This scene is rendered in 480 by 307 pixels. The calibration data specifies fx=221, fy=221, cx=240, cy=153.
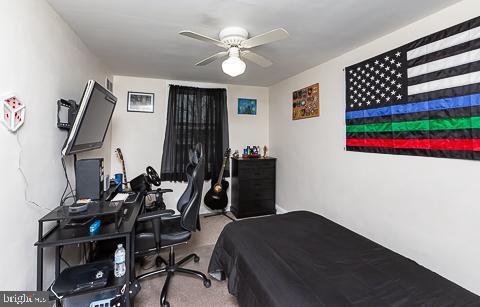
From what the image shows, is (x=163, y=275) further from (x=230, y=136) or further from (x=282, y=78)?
(x=282, y=78)

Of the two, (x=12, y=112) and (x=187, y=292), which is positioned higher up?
(x=12, y=112)

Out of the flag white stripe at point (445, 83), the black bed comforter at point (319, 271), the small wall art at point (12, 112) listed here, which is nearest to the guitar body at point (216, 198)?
the black bed comforter at point (319, 271)

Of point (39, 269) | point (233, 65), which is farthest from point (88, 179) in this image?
point (233, 65)

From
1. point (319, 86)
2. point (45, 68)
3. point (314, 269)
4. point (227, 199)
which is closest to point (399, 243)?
point (314, 269)

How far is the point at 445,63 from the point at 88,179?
122 inches

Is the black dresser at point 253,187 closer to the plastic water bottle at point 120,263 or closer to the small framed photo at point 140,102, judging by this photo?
the small framed photo at point 140,102

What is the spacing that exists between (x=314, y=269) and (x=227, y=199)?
279cm

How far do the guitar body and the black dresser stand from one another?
0.56ft

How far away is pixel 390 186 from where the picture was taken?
2.14 metres

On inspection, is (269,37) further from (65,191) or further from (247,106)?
(247,106)

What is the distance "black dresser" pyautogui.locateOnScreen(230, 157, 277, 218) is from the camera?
384 centimetres

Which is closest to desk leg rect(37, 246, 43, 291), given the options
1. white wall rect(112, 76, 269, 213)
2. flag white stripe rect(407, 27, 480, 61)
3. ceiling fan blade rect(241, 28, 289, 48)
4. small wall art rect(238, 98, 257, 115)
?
ceiling fan blade rect(241, 28, 289, 48)

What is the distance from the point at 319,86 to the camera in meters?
3.09

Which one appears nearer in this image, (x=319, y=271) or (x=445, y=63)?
(x=319, y=271)
